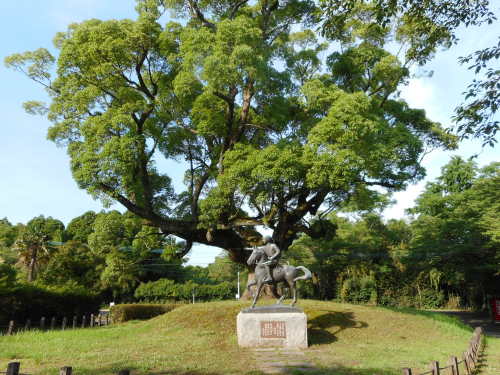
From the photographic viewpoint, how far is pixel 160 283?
116 feet

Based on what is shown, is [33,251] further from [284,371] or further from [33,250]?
[284,371]

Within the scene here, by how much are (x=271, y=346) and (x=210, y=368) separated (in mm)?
2931

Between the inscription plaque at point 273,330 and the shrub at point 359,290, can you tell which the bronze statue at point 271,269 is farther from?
the shrub at point 359,290

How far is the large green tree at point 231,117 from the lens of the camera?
14547 millimetres

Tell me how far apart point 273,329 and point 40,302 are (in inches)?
534

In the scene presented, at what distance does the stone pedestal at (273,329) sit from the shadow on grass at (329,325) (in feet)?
3.35

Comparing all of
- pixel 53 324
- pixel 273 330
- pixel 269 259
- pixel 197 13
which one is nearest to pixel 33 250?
pixel 53 324

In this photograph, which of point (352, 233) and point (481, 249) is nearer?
point (481, 249)

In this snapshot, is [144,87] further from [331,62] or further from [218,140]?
[331,62]

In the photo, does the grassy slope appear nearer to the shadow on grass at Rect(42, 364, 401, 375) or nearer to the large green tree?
the shadow on grass at Rect(42, 364, 401, 375)

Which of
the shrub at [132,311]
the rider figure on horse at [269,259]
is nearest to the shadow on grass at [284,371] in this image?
the rider figure on horse at [269,259]

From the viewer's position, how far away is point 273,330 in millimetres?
10688

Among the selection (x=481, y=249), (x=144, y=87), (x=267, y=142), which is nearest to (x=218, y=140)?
(x=267, y=142)

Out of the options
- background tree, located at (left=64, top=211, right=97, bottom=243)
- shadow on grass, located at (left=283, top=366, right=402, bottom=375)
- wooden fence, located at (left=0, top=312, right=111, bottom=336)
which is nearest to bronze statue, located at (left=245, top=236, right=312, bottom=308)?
shadow on grass, located at (left=283, top=366, right=402, bottom=375)
